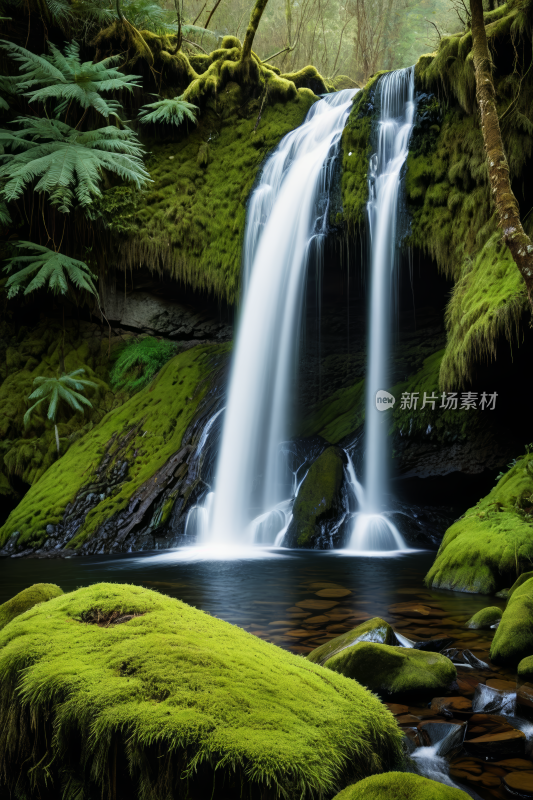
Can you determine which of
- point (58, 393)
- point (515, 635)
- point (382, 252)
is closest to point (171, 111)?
point (382, 252)

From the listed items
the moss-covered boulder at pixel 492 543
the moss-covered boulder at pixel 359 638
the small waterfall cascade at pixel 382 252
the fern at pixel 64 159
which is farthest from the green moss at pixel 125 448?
the moss-covered boulder at pixel 359 638

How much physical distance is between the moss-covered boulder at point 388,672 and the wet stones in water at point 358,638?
0.25m

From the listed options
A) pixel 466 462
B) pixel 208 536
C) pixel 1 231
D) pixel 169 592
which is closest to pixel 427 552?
pixel 466 462

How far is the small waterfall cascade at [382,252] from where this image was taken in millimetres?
9117

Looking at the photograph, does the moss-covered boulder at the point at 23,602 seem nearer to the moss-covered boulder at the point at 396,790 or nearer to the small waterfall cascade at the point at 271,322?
the moss-covered boulder at the point at 396,790

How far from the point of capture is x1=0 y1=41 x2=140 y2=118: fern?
11.0 metres

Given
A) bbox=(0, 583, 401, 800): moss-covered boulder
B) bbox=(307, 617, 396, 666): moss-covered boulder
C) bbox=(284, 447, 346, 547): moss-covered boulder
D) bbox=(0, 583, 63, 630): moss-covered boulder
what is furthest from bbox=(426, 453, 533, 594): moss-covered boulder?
bbox=(0, 583, 63, 630): moss-covered boulder

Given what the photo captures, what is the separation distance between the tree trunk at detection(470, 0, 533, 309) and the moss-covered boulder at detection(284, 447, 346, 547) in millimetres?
4515

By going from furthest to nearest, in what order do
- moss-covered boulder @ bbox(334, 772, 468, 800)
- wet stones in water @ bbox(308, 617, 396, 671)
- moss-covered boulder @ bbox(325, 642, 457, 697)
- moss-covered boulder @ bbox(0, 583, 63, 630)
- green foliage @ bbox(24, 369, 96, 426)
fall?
green foliage @ bbox(24, 369, 96, 426) < wet stones in water @ bbox(308, 617, 396, 671) < moss-covered boulder @ bbox(0, 583, 63, 630) < moss-covered boulder @ bbox(325, 642, 457, 697) < moss-covered boulder @ bbox(334, 772, 468, 800)

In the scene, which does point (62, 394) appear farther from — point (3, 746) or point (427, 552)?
point (3, 746)

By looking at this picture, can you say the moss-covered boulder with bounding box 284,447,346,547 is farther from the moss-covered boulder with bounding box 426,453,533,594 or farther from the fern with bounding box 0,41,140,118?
the fern with bounding box 0,41,140,118

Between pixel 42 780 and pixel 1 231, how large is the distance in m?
12.3

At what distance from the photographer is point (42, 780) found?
5.83 ft

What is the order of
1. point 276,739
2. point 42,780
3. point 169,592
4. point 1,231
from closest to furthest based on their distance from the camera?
point 276,739
point 42,780
point 169,592
point 1,231
